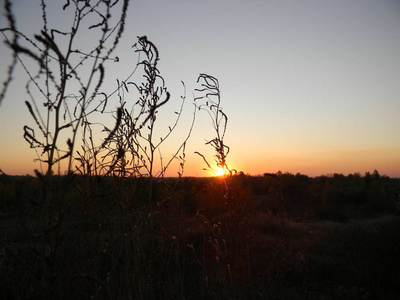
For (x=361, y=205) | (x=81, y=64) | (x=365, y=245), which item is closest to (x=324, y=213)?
(x=361, y=205)

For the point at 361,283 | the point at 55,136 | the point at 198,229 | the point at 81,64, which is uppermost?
the point at 81,64

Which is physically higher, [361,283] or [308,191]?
[308,191]

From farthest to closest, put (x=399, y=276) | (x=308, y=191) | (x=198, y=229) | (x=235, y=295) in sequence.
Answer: (x=308, y=191), (x=198, y=229), (x=399, y=276), (x=235, y=295)

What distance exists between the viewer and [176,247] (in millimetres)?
2479

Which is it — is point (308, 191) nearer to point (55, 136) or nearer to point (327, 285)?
point (327, 285)

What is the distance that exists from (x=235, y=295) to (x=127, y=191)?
1206mm

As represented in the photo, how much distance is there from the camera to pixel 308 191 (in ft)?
63.8

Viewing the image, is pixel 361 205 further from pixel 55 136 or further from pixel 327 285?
pixel 55 136

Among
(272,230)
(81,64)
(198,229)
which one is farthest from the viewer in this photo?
(272,230)

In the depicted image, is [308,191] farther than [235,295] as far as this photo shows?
Yes

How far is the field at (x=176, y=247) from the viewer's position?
166 cm

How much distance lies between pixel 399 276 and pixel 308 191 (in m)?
14.9

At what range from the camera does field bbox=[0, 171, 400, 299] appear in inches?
65.2

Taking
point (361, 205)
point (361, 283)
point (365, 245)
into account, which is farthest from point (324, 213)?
point (361, 283)
